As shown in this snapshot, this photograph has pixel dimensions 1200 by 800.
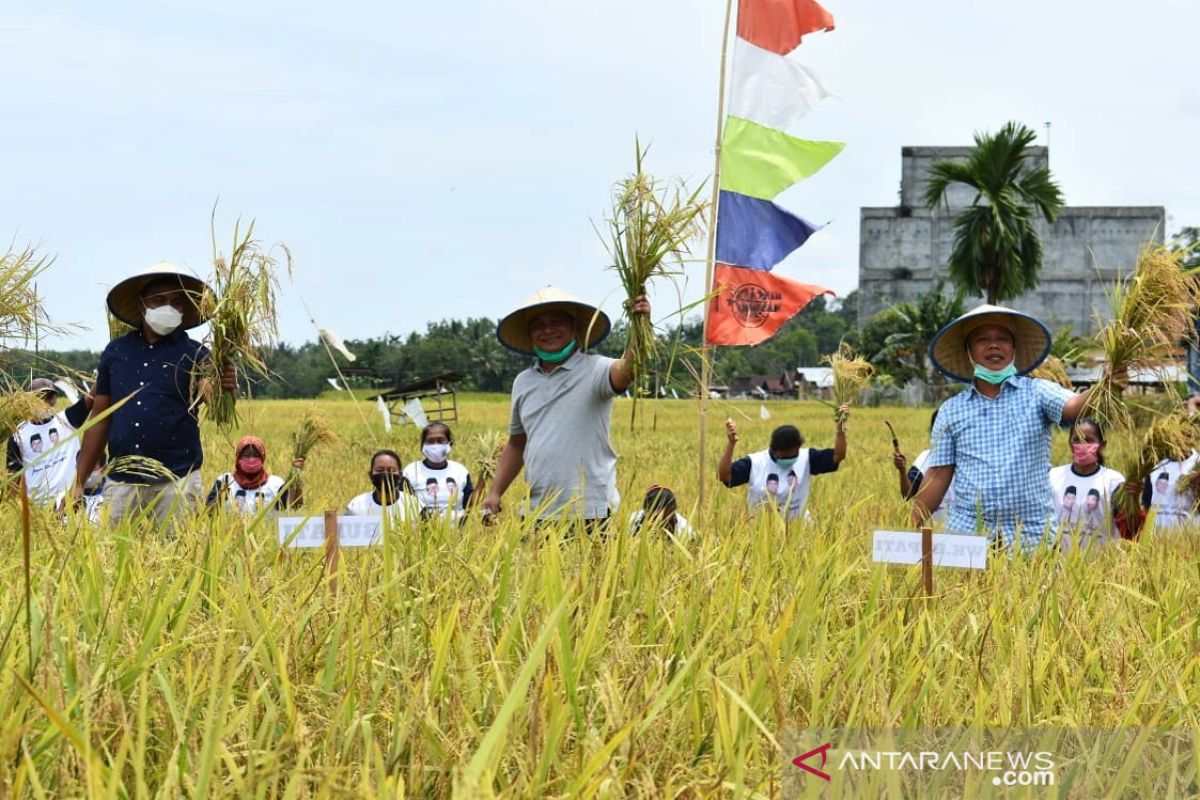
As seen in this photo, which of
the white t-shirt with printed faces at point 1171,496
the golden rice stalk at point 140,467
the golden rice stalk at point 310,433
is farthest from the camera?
the golden rice stalk at point 310,433

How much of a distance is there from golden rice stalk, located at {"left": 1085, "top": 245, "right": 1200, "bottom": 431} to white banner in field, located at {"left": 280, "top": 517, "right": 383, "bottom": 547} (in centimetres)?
214

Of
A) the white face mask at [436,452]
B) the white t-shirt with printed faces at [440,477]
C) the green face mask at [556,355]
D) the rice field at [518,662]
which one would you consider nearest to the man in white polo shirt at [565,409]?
the green face mask at [556,355]

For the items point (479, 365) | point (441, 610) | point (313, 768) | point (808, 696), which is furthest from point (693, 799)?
point (479, 365)

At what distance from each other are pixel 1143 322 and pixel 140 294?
11.1ft

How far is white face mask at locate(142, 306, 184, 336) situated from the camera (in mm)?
4164

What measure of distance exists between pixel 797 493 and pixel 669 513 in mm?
2220

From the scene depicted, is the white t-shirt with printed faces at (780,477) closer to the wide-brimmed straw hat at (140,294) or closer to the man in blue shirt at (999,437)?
the man in blue shirt at (999,437)

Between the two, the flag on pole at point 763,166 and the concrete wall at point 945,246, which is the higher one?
the concrete wall at point 945,246

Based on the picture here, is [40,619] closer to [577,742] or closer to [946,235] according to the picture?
[577,742]

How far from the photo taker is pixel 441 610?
221 cm

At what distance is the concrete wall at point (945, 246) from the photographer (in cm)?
4741

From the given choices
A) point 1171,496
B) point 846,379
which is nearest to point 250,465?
point 846,379

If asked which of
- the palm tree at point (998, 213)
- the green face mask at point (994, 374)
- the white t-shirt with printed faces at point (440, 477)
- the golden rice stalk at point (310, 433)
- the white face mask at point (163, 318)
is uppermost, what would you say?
the palm tree at point (998, 213)

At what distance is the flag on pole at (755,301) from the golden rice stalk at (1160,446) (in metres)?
1.45
